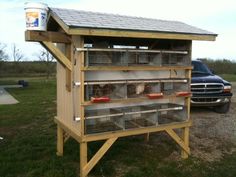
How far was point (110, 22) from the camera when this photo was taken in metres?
4.40

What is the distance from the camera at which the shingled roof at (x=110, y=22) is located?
4055 millimetres

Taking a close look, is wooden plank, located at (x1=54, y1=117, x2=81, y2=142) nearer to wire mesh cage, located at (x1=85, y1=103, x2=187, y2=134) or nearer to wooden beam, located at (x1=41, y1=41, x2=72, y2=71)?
wire mesh cage, located at (x1=85, y1=103, x2=187, y2=134)

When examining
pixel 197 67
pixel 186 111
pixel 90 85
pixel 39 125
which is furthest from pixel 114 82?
pixel 197 67

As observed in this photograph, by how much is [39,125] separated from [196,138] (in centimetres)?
422

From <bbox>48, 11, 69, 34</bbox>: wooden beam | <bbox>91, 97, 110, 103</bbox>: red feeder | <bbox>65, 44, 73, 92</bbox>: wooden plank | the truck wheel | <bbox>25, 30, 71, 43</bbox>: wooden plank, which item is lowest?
the truck wheel

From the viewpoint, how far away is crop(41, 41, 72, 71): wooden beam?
13.6 feet

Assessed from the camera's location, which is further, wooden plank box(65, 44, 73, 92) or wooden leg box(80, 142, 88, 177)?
wooden plank box(65, 44, 73, 92)

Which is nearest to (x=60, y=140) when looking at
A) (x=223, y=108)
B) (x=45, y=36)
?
(x=45, y=36)

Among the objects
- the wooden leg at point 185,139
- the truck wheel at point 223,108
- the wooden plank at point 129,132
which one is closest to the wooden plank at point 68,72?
the wooden plank at point 129,132

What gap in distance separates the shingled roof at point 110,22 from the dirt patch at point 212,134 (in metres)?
2.38

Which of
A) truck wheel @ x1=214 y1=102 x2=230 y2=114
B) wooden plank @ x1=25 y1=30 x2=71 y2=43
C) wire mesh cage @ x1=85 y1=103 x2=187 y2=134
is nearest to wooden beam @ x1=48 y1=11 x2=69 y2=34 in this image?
wooden plank @ x1=25 y1=30 x2=71 y2=43

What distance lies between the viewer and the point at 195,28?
532 cm

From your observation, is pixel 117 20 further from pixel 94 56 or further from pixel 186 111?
pixel 186 111

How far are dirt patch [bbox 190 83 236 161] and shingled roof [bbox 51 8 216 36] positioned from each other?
238 cm
